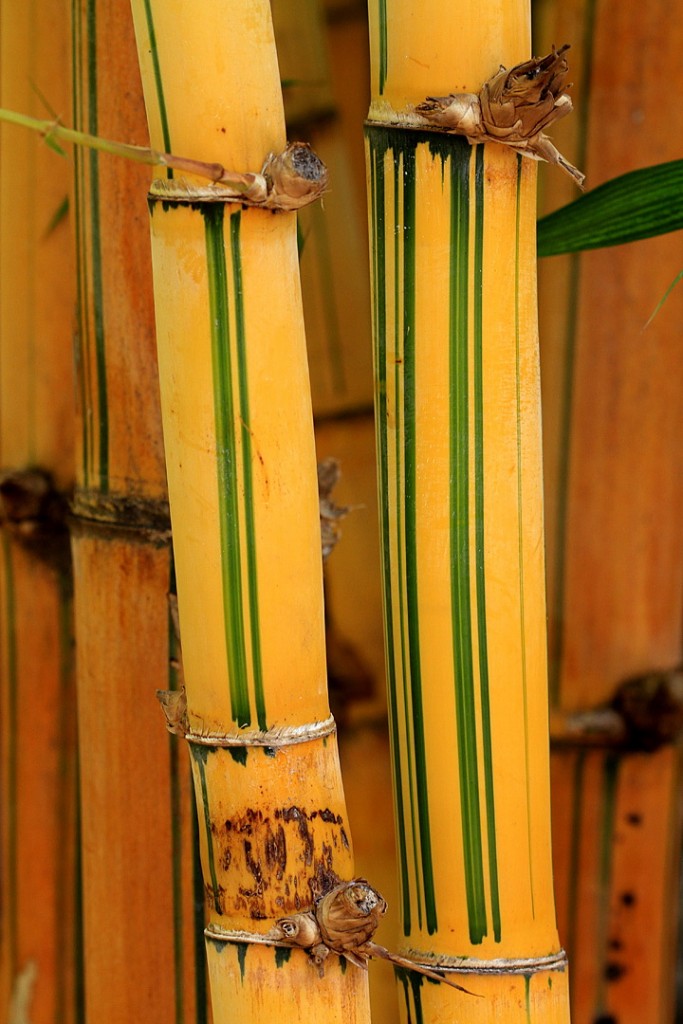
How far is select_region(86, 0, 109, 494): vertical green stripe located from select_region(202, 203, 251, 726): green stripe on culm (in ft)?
0.42

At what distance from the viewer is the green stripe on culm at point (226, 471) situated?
0.38 m

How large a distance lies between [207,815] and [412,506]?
0.42 ft

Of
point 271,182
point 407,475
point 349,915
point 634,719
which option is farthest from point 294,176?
point 634,719

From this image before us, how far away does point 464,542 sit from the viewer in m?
0.42

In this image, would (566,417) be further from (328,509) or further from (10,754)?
(10,754)

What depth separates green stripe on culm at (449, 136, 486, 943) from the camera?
0.41 metres

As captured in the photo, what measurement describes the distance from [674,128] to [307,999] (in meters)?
0.45

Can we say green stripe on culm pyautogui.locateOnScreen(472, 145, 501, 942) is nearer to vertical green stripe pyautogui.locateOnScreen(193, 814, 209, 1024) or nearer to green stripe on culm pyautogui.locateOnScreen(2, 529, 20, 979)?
vertical green stripe pyautogui.locateOnScreen(193, 814, 209, 1024)

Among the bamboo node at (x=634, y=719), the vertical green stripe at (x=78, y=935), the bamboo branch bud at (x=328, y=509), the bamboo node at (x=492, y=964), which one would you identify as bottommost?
the vertical green stripe at (x=78, y=935)

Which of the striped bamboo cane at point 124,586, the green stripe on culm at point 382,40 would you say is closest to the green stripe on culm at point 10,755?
the striped bamboo cane at point 124,586

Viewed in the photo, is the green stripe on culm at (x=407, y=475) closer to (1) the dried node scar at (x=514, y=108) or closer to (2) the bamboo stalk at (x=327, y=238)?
(1) the dried node scar at (x=514, y=108)

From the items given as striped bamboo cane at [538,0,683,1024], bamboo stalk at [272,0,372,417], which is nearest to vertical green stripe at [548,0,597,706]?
striped bamboo cane at [538,0,683,1024]

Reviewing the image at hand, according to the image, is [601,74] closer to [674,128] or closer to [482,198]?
[674,128]

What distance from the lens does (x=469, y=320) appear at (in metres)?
0.41
